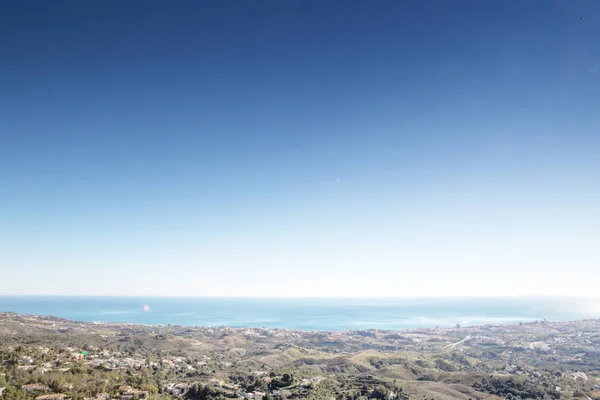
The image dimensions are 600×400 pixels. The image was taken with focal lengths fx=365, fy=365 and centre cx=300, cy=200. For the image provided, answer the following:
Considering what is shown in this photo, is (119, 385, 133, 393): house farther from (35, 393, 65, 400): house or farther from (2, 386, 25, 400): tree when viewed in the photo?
(2, 386, 25, 400): tree

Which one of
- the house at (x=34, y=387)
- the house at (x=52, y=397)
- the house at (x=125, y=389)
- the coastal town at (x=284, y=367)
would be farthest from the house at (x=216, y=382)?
the house at (x=34, y=387)

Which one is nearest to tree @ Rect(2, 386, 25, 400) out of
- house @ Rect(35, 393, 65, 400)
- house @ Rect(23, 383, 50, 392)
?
house @ Rect(23, 383, 50, 392)

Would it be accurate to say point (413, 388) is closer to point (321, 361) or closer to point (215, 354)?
point (321, 361)

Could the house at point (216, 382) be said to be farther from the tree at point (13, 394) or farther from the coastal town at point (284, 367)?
the tree at point (13, 394)

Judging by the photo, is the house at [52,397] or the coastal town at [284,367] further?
the coastal town at [284,367]

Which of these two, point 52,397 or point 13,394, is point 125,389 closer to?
point 52,397

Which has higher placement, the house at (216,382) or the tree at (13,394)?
the tree at (13,394)

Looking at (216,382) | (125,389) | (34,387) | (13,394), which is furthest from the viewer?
(216,382)

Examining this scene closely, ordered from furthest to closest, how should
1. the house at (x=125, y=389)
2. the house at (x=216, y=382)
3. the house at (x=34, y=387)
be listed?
the house at (x=216, y=382), the house at (x=125, y=389), the house at (x=34, y=387)

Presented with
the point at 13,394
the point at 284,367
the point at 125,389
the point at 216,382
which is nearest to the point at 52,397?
the point at 13,394
